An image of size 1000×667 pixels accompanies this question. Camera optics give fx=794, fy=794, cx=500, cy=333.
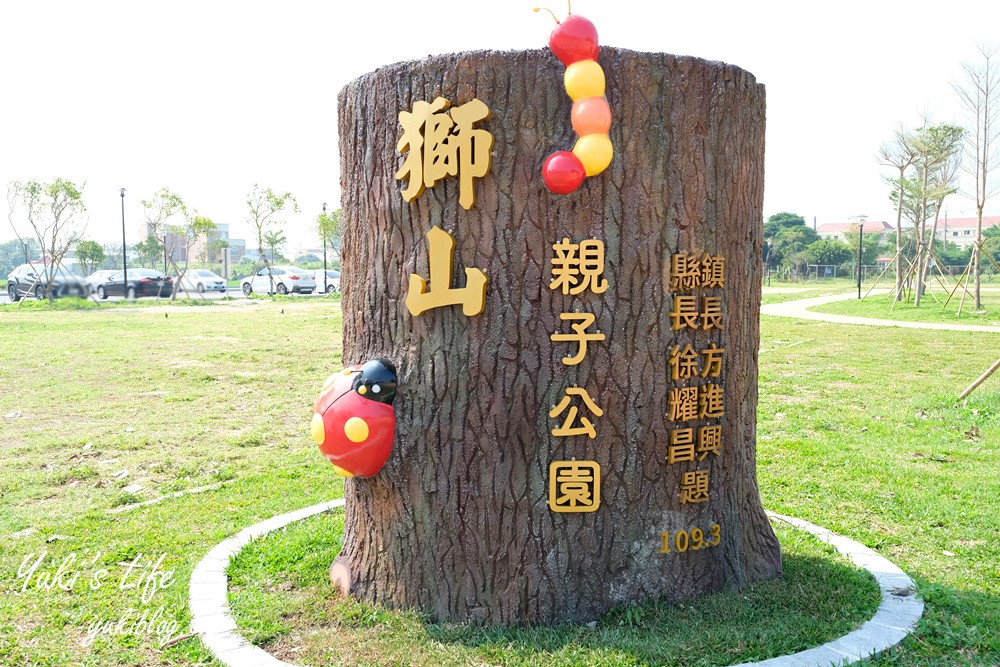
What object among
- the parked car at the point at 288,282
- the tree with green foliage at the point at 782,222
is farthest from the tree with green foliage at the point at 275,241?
the tree with green foliage at the point at 782,222

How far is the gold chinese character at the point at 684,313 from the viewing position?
3.40 metres

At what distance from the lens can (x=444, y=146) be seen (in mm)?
3291

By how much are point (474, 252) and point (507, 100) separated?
630 mm

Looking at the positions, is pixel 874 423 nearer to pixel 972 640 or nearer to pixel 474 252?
pixel 972 640

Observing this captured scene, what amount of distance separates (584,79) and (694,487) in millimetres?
1805

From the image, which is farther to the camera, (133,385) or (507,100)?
(133,385)

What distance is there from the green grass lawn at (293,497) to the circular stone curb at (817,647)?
0.08 m

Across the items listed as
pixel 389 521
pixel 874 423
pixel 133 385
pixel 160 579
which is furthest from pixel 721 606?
pixel 133 385

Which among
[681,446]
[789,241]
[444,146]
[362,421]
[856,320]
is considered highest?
[789,241]

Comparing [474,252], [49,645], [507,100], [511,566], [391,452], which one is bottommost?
[49,645]

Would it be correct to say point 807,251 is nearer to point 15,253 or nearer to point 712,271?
point 712,271

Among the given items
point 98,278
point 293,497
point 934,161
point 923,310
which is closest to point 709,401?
point 98,278

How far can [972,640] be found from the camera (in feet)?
10.7

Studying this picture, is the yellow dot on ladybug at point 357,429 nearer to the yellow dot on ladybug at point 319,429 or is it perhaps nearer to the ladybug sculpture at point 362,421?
the ladybug sculpture at point 362,421
